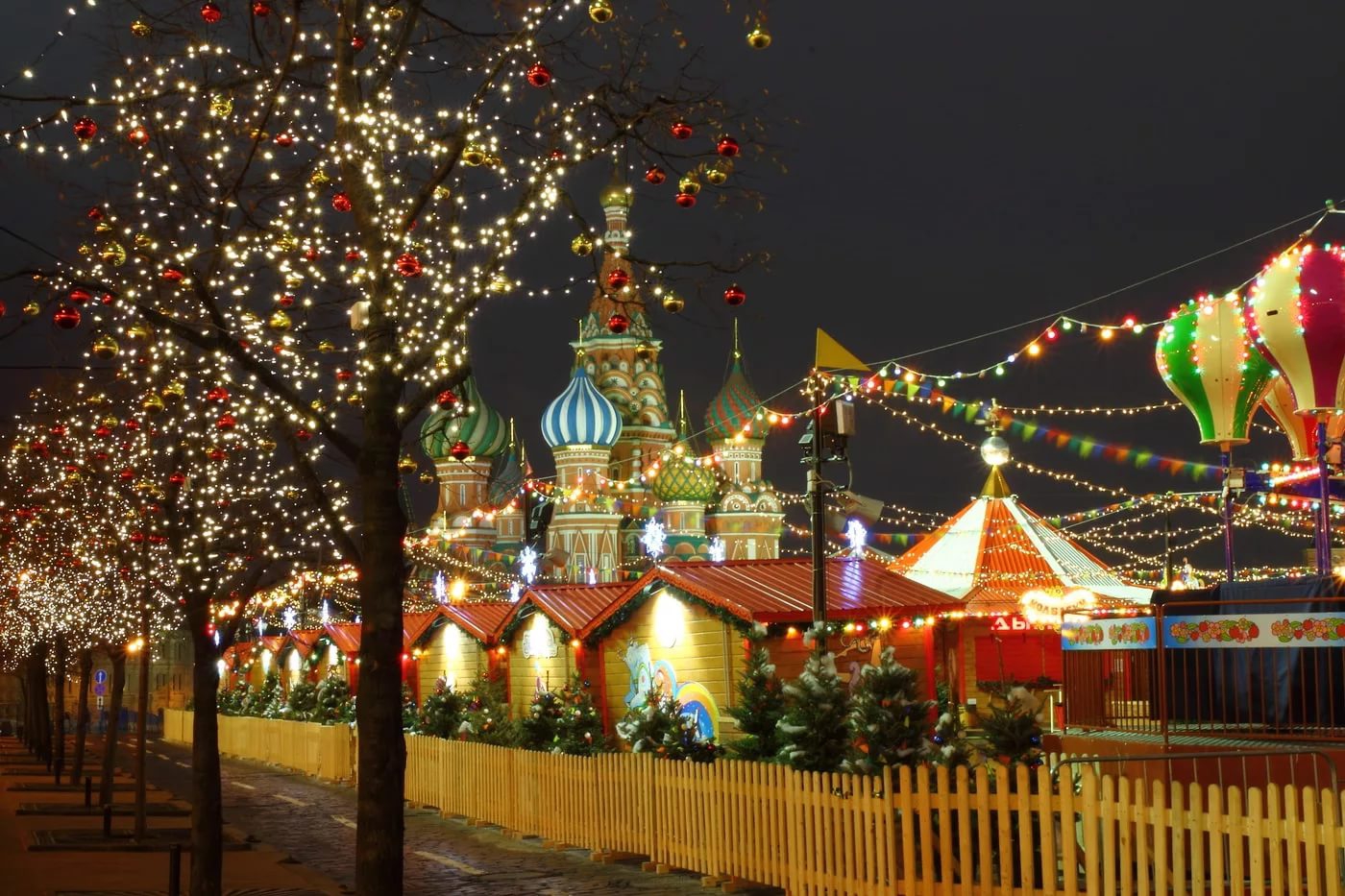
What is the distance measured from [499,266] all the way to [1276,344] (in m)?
13.3

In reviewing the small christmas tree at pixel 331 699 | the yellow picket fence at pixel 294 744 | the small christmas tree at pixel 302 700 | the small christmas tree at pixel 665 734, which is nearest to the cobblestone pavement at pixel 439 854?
the yellow picket fence at pixel 294 744

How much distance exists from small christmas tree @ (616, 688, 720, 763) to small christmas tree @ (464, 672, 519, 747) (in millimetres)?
4586

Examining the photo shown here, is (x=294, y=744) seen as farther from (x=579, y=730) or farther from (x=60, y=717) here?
(x=579, y=730)

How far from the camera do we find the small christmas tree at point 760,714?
1512 centimetres

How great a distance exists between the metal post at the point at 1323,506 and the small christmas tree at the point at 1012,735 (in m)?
7.41

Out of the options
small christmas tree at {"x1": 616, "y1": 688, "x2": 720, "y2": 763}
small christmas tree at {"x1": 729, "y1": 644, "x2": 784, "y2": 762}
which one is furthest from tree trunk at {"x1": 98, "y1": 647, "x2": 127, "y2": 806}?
small christmas tree at {"x1": 729, "y1": 644, "x2": 784, "y2": 762}

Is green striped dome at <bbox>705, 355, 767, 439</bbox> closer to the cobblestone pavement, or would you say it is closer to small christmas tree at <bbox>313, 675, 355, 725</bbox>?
small christmas tree at <bbox>313, 675, 355, 725</bbox>

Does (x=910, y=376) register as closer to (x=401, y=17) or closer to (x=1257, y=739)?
(x=1257, y=739)

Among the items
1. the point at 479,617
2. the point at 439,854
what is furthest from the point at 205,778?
the point at 479,617

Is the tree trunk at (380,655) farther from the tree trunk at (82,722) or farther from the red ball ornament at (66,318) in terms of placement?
the tree trunk at (82,722)

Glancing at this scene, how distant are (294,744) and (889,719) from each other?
2436 cm

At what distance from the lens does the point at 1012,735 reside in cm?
1248

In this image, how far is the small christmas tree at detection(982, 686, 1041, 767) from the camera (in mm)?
12469

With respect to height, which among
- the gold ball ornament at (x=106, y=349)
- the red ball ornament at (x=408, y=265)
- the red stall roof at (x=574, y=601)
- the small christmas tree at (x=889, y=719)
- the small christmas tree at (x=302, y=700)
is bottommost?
the small christmas tree at (x=302, y=700)
